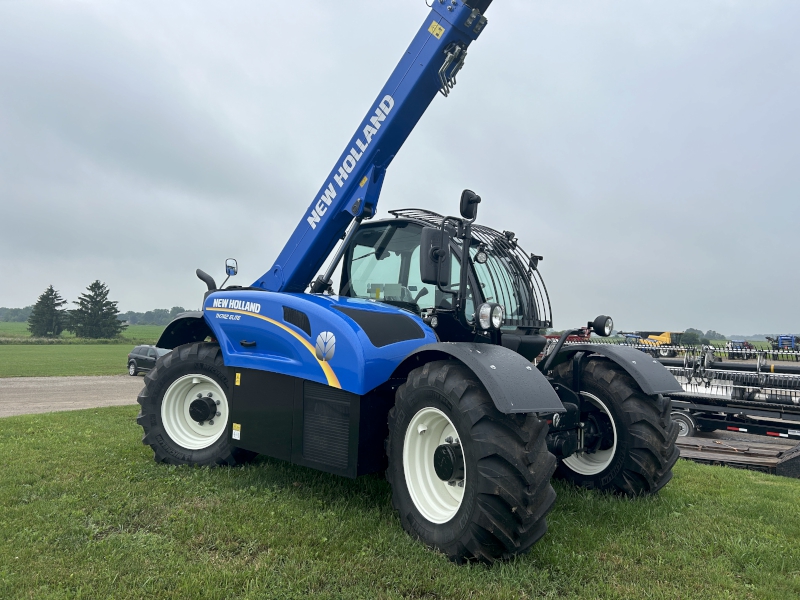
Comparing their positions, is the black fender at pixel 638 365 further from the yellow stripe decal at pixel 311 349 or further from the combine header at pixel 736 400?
the combine header at pixel 736 400

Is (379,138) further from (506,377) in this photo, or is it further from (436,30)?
(506,377)

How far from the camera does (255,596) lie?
3.04 metres

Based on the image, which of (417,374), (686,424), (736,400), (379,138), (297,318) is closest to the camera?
(417,374)

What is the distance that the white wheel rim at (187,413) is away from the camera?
19.3 feet

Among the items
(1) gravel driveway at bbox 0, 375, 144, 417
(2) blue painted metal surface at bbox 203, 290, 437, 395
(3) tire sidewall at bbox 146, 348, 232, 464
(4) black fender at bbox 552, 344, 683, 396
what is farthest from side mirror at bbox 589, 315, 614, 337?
(1) gravel driveway at bbox 0, 375, 144, 417

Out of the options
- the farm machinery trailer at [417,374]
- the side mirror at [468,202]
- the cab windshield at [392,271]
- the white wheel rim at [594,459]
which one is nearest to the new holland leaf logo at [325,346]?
the farm machinery trailer at [417,374]

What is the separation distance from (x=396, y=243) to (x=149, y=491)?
306 cm

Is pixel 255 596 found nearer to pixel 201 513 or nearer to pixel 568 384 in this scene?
pixel 201 513

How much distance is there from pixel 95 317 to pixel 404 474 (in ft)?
262

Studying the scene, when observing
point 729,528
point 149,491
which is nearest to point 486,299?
point 729,528

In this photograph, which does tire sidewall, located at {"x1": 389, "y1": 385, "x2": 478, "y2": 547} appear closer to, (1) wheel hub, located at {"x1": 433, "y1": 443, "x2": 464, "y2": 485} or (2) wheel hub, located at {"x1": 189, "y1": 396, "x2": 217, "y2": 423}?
(1) wheel hub, located at {"x1": 433, "y1": 443, "x2": 464, "y2": 485}

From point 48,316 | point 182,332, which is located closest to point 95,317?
point 48,316

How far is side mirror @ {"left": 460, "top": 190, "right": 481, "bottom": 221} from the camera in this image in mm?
4223

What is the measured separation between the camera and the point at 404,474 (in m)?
3.99
